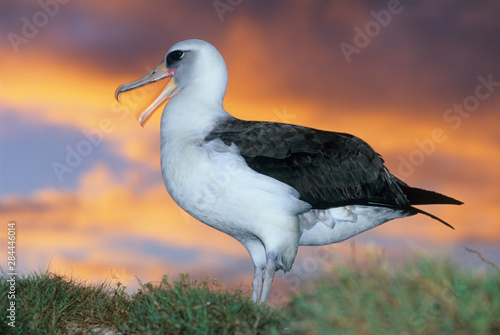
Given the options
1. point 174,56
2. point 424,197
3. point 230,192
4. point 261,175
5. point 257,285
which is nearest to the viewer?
point 230,192

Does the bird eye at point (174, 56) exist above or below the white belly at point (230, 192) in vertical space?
above

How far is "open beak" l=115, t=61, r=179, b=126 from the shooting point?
720cm

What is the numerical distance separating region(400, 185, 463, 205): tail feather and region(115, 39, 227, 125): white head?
9.02 feet

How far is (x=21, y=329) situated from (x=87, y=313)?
28.9 inches

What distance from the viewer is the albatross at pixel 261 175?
19.1 ft

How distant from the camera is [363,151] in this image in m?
7.03

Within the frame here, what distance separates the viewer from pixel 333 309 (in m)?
3.32

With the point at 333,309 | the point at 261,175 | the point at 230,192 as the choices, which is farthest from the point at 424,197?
the point at 333,309

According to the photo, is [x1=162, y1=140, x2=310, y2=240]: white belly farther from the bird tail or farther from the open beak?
the bird tail

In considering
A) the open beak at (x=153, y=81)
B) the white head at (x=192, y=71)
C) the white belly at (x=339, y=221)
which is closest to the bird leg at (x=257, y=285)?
the white belly at (x=339, y=221)

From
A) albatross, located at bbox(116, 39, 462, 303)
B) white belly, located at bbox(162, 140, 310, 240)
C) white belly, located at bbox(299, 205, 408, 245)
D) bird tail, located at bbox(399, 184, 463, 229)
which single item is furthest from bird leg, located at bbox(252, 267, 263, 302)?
bird tail, located at bbox(399, 184, 463, 229)

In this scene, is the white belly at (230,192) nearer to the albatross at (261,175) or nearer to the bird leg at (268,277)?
the albatross at (261,175)

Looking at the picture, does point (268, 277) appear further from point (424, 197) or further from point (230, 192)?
point (424, 197)

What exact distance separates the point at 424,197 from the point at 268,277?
2591 mm
